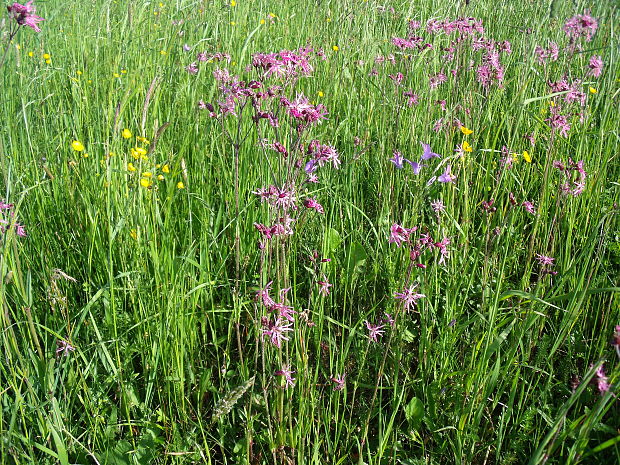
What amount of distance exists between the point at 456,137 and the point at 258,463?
5.67ft

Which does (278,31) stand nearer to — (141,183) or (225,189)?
(225,189)

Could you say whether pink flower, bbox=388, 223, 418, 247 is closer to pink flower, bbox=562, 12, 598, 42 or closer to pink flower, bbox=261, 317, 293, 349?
pink flower, bbox=261, 317, 293, 349

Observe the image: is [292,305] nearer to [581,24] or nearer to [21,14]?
[21,14]

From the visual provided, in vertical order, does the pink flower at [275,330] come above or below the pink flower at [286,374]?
above

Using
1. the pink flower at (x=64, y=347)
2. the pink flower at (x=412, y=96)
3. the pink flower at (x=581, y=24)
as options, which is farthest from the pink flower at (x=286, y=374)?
the pink flower at (x=581, y=24)

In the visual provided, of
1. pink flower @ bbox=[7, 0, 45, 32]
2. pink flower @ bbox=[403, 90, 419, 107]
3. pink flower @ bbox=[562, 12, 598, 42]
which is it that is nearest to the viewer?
pink flower @ bbox=[7, 0, 45, 32]

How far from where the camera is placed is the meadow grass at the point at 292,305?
4.14ft

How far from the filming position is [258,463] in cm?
133

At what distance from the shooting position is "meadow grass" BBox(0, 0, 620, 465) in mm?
1263

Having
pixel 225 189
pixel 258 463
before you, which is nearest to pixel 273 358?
pixel 258 463

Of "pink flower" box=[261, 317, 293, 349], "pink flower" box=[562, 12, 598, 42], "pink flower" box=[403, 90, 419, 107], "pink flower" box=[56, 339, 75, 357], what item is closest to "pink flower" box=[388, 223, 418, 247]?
"pink flower" box=[261, 317, 293, 349]

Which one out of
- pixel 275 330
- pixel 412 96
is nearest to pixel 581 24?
pixel 412 96

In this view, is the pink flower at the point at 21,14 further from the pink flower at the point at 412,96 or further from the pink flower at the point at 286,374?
the pink flower at the point at 412,96

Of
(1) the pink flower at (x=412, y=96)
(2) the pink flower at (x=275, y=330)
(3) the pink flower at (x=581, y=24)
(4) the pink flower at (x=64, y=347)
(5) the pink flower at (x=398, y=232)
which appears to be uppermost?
(3) the pink flower at (x=581, y=24)
